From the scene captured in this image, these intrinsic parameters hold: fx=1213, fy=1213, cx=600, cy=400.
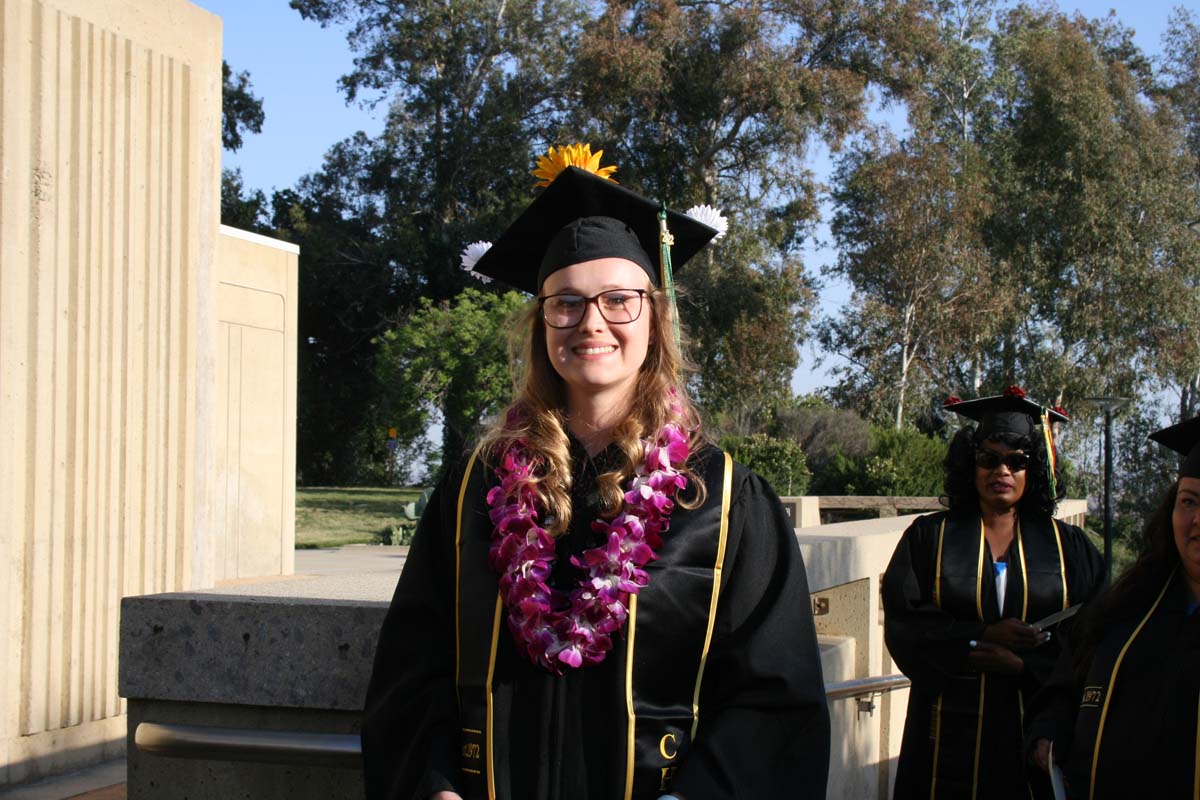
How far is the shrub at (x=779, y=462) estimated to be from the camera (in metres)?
21.3

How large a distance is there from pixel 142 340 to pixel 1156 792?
5.64 meters

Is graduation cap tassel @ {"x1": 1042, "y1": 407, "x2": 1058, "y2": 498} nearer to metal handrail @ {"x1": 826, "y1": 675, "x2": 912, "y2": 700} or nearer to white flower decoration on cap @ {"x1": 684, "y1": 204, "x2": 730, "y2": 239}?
metal handrail @ {"x1": 826, "y1": 675, "x2": 912, "y2": 700}

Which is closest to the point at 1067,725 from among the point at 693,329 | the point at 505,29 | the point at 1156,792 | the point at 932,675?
the point at 1156,792

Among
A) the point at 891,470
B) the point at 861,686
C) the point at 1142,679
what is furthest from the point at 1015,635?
the point at 891,470

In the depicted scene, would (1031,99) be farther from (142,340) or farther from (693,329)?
(142,340)

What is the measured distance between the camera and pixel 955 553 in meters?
4.46

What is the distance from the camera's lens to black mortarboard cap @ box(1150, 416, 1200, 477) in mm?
3043

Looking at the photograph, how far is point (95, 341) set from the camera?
6426 millimetres

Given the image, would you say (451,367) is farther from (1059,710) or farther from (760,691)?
(760,691)

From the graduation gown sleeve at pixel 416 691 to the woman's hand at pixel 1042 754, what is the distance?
160 cm

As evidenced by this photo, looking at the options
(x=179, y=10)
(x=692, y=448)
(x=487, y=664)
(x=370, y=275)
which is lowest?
(x=487, y=664)

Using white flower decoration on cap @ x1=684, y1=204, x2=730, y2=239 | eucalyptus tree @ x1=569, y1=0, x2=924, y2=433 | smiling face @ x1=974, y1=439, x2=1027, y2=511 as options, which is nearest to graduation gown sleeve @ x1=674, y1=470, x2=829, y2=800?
white flower decoration on cap @ x1=684, y1=204, x2=730, y2=239

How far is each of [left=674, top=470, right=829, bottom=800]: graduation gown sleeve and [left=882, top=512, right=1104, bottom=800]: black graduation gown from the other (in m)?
2.08

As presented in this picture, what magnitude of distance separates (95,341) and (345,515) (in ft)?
59.0
